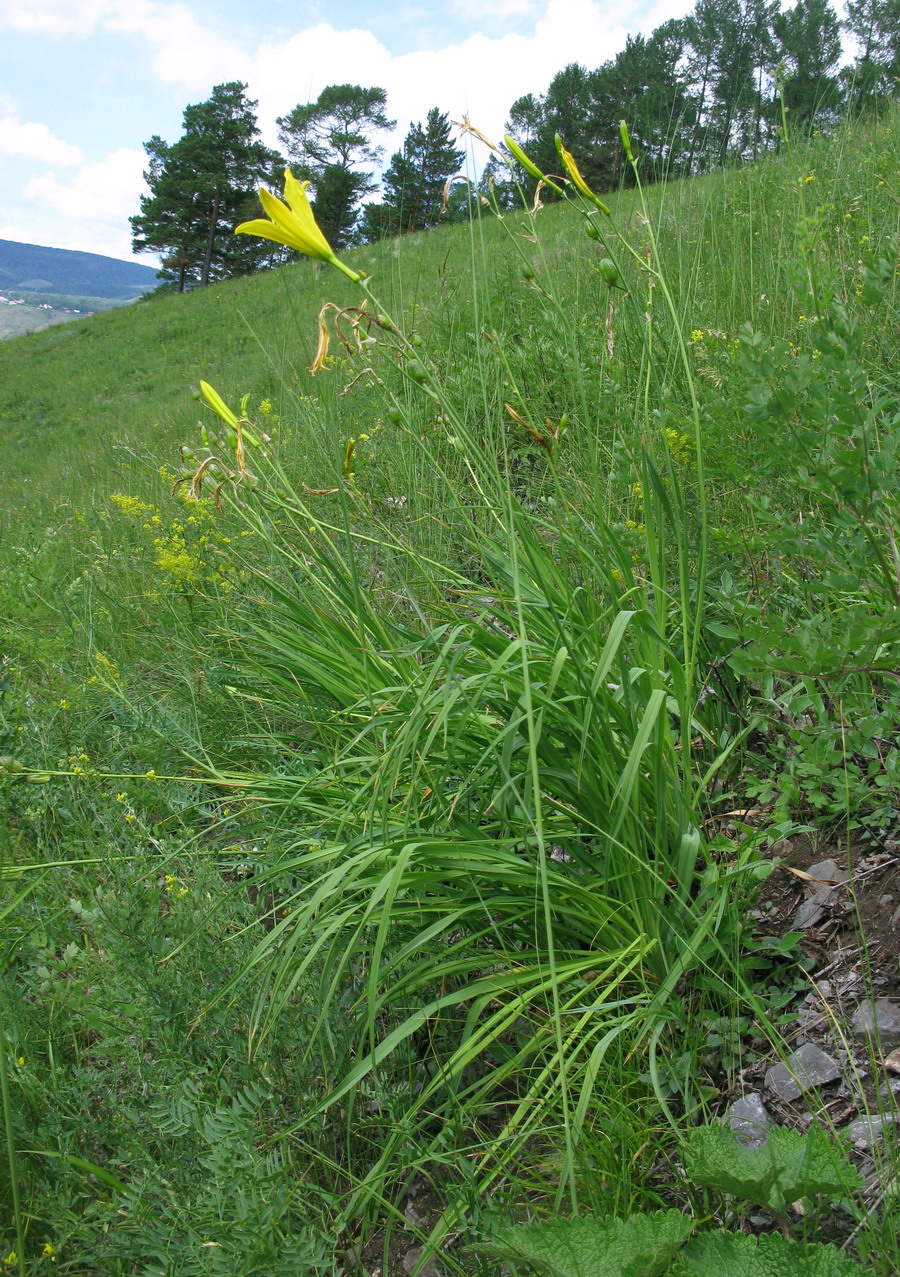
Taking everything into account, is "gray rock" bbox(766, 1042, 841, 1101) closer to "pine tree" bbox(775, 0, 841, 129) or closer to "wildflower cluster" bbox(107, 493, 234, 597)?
"wildflower cluster" bbox(107, 493, 234, 597)

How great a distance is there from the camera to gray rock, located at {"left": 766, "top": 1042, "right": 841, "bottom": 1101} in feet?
3.51

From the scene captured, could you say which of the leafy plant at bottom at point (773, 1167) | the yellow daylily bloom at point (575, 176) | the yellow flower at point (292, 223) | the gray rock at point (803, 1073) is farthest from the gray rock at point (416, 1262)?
the yellow daylily bloom at point (575, 176)

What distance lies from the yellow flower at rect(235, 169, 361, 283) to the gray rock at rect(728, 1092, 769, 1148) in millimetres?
1372

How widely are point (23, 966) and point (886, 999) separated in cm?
161

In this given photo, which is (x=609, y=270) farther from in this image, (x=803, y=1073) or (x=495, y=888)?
(x=803, y=1073)

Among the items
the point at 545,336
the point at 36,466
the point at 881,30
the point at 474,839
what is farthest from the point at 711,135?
the point at 36,466

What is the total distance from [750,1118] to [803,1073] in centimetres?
9

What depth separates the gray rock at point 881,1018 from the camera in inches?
42.3

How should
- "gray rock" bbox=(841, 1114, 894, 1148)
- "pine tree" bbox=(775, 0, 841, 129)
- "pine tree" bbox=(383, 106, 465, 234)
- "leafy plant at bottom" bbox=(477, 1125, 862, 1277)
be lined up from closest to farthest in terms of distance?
"leafy plant at bottom" bbox=(477, 1125, 862, 1277), "gray rock" bbox=(841, 1114, 894, 1148), "pine tree" bbox=(383, 106, 465, 234), "pine tree" bbox=(775, 0, 841, 129)

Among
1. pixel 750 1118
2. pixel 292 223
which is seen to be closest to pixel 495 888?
pixel 750 1118

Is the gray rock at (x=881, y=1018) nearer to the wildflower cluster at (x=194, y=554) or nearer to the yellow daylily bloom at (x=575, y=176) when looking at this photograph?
the yellow daylily bloom at (x=575, y=176)

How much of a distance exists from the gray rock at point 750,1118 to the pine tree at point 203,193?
95.8ft

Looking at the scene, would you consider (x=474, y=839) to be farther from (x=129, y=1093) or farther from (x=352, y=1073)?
(x=129, y=1093)

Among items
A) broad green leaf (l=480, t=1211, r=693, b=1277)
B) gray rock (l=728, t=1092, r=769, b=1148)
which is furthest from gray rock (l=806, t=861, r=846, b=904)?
broad green leaf (l=480, t=1211, r=693, b=1277)
